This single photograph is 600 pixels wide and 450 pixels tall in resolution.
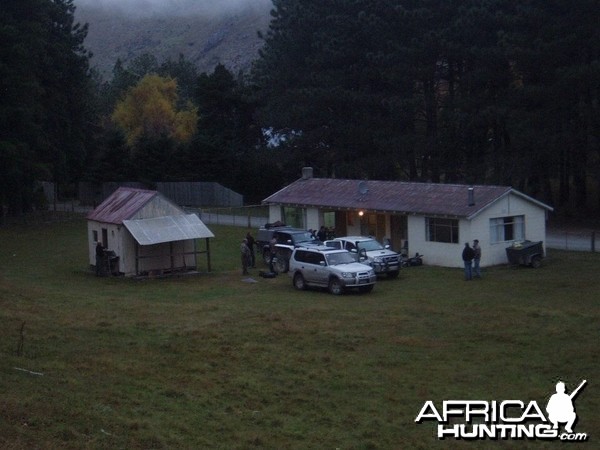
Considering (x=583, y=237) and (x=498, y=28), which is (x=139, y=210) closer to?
(x=583, y=237)

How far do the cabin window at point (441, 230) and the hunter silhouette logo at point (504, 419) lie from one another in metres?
23.3

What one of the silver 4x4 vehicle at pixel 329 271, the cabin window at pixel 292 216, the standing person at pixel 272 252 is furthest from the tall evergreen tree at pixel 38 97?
the silver 4x4 vehicle at pixel 329 271

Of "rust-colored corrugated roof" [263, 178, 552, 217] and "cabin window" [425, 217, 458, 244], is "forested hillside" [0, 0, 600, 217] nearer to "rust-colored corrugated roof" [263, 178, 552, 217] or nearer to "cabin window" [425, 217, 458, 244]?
"rust-colored corrugated roof" [263, 178, 552, 217]

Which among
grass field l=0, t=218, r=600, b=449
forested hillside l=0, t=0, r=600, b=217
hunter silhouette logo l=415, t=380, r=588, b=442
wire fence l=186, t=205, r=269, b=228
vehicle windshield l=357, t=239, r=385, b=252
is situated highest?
forested hillside l=0, t=0, r=600, b=217

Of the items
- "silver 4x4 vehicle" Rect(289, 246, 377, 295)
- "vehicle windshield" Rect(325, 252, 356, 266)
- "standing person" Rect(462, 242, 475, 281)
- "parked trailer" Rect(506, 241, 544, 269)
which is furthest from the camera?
"parked trailer" Rect(506, 241, 544, 269)

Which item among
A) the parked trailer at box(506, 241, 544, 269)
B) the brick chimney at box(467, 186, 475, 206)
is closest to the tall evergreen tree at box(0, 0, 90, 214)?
the brick chimney at box(467, 186, 475, 206)

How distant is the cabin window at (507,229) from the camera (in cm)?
4141

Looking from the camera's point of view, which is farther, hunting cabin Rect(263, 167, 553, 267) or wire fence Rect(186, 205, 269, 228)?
wire fence Rect(186, 205, 269, 228)

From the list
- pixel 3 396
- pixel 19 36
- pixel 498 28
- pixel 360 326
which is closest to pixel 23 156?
pixel 19 36

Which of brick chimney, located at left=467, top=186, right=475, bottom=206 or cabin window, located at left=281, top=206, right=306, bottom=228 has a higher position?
brick chimney, located at left=467, top=186, right=475, bottom=206

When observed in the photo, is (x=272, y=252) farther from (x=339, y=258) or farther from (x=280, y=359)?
(x=280, y=359)

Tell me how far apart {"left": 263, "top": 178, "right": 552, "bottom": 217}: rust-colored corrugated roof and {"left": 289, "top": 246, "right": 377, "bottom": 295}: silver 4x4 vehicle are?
24.7ft

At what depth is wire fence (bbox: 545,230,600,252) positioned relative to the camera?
44759 mm

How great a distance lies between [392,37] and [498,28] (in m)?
8.49
